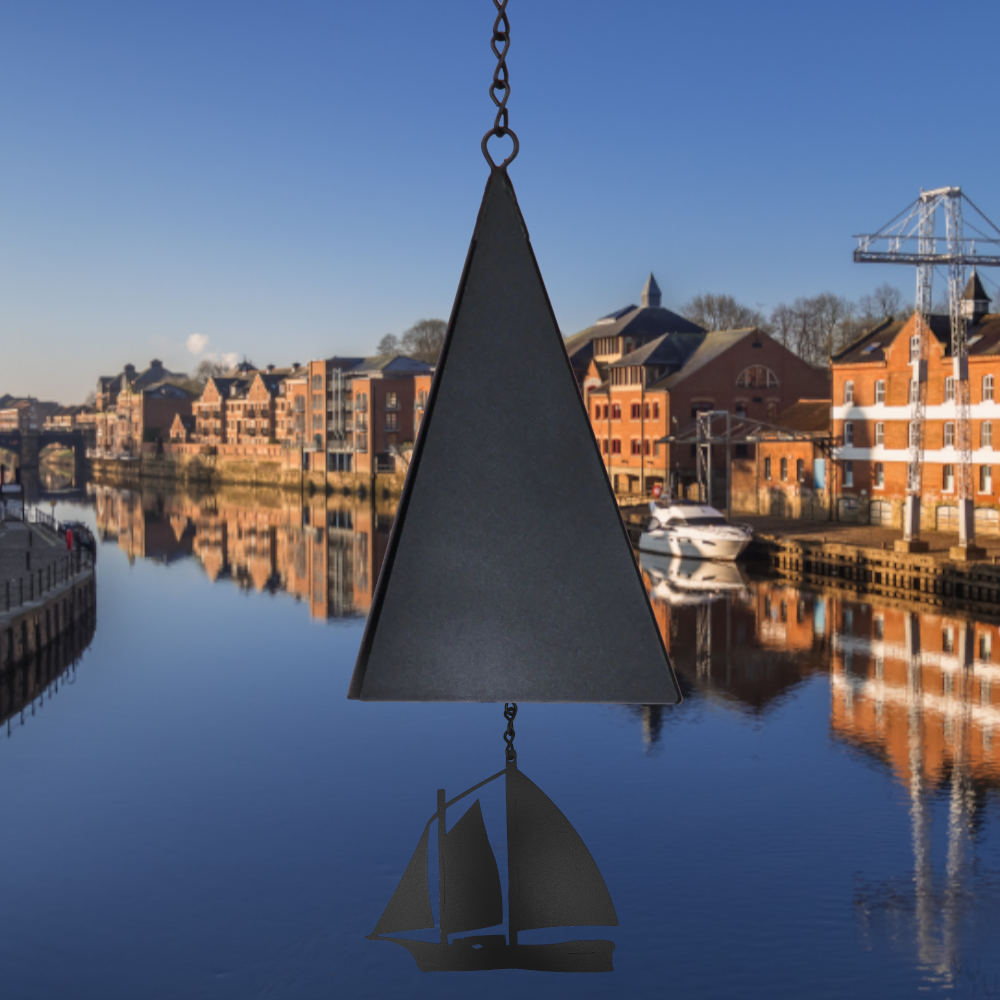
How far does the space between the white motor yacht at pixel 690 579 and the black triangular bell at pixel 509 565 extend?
4550 cm

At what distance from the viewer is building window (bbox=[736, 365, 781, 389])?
8700cm

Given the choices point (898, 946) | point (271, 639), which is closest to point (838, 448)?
point (271, 639)

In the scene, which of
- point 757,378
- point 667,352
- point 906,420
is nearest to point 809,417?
point 906,420

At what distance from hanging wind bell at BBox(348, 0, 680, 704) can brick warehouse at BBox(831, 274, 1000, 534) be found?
51127mm

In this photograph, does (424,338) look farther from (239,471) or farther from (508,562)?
(508,562)

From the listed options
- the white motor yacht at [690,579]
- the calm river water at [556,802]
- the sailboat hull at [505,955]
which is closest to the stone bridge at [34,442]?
the white motor yacht at [690,579]

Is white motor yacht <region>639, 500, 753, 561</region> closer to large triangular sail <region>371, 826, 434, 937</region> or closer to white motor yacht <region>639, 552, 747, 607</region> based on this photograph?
white motor yacht <region>639, 552, 747, 607</region>

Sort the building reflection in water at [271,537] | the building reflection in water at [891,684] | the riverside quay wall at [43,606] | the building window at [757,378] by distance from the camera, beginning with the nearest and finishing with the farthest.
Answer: the building reflection in water at [891,684]
the riverside quay wall at [43,606]
the building reflection in water at [271,537]
the building window at [757,378]

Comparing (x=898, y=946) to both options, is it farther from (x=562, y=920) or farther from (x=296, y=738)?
(x=296, y=738)

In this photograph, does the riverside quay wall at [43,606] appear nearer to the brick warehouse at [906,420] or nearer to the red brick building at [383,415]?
the brick warehouse at [906,420]

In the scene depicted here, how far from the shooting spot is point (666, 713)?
33.9 meters

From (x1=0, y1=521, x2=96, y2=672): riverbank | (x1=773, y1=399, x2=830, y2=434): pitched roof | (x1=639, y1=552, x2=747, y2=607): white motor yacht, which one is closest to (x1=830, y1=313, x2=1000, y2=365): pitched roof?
(x1=773, y1=399, x2=830, y2=434): pitched roof

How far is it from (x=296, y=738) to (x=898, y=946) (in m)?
16.9

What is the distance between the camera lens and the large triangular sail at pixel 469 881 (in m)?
7.22
